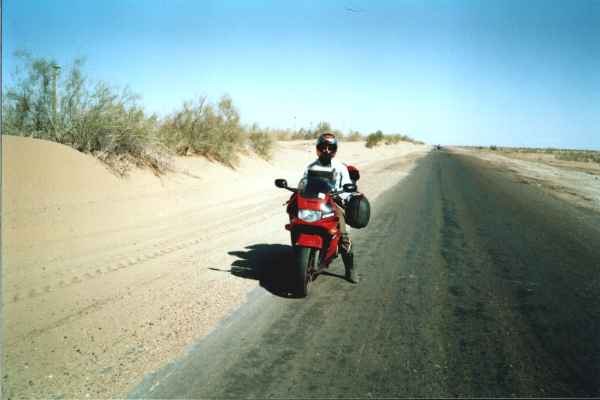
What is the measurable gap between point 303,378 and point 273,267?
3244 mm

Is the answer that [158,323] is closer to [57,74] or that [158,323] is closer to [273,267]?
[273,267]

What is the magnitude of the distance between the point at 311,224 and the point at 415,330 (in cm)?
169

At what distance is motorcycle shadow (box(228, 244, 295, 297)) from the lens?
564 centimetres

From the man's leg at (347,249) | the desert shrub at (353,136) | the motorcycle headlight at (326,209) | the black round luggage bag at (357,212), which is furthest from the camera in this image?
the desert shrub at (353,136)

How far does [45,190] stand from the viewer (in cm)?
919

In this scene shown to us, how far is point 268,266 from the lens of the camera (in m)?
6.55

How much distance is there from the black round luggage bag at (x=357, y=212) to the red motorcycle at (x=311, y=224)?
0.35 m

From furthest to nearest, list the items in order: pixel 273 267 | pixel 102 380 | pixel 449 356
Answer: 1. pixel 273 267
2. pixel 449 356
3. pixel 102 380

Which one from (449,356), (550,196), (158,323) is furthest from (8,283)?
(550,196)

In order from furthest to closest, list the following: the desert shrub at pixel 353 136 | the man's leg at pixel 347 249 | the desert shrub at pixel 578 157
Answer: the desert shrub at pixel 353 136, the desert shrub at pixel 578 157, the man's leg at pixel 347 249

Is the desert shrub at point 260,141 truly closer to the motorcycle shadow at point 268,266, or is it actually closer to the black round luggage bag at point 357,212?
the motorcycle shadow at point 268,266

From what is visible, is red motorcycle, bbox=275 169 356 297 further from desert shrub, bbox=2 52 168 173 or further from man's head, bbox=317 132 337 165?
desert shrub, bbox=2 52 168 173

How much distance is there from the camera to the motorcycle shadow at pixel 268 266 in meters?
5.64

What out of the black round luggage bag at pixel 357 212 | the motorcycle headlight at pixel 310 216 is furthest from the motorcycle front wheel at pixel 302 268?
the black round luggage bag at pixel 357 212
